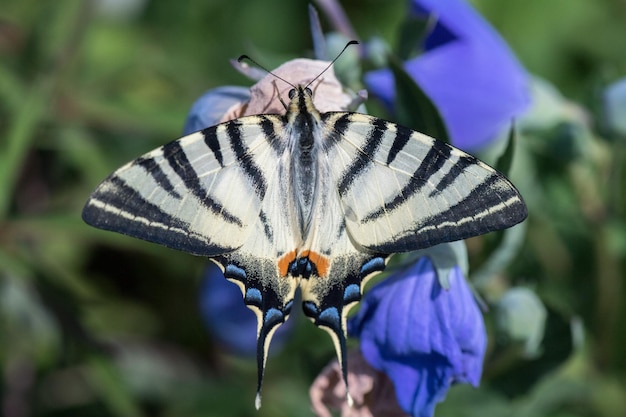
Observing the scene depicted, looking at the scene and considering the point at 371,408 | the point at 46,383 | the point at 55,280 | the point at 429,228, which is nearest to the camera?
the point at 429,228

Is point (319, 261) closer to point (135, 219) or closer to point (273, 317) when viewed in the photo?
point (273, 317)

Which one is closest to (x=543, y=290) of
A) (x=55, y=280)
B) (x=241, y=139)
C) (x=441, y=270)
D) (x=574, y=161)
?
(x=574, y=161)

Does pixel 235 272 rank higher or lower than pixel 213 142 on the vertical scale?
lower

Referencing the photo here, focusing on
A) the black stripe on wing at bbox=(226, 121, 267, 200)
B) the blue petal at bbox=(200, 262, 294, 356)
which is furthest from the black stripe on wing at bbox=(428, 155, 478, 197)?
the blue petal at bbox=(200, 262, 294, 356)

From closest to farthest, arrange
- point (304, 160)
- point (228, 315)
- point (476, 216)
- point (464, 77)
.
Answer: point (476, 216) → point (304, 160) → point (464, 77) → point (228, 315)

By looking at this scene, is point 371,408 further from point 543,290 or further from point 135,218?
point 543,290

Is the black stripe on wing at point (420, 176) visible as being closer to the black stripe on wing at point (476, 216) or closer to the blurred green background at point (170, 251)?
the black stripe on wing at point (476, 216)

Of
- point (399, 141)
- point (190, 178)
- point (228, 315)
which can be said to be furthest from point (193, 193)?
point (228, 315)

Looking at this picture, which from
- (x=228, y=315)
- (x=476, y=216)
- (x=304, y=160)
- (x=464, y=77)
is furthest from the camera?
(x=228, y=315)
